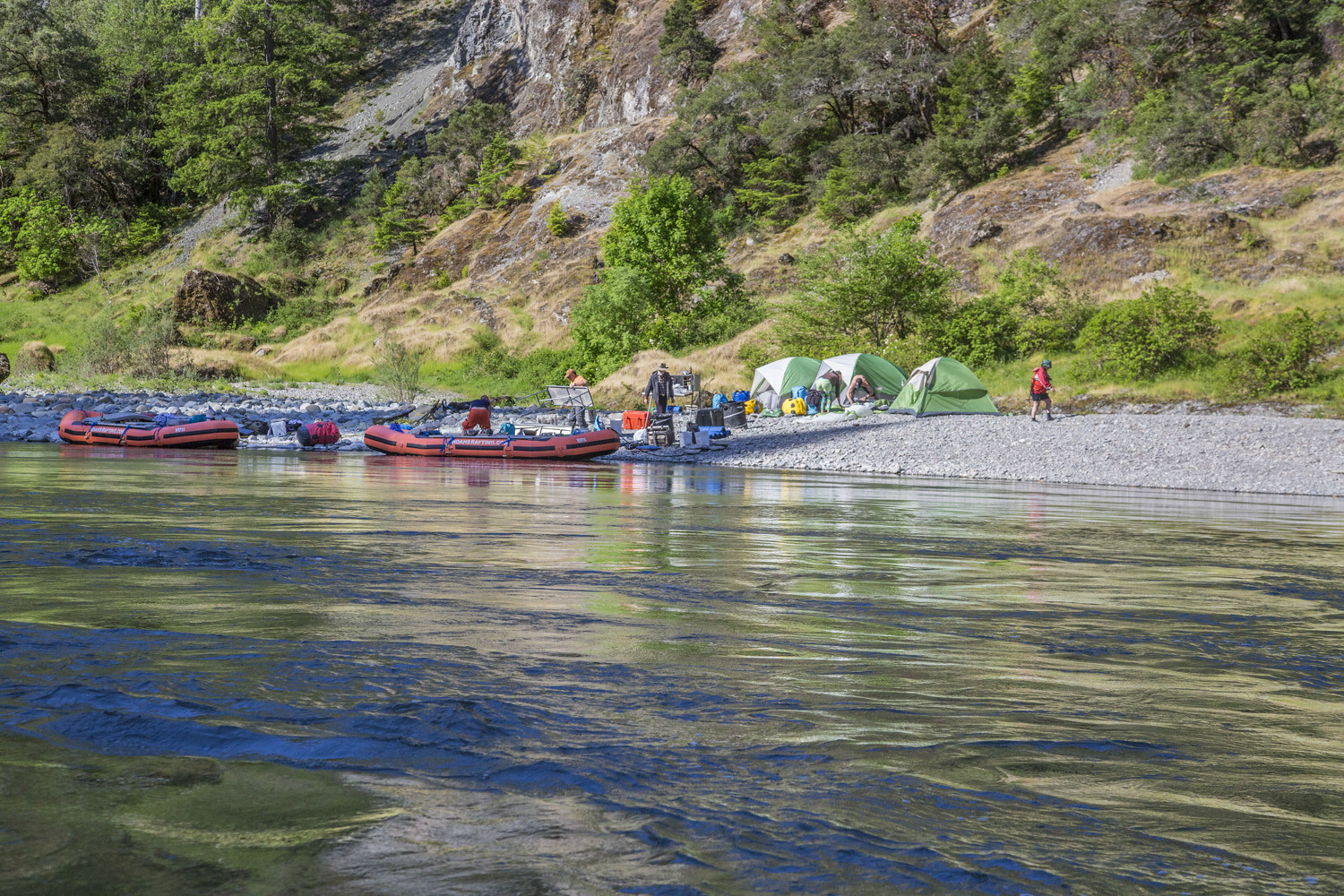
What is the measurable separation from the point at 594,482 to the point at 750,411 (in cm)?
1658

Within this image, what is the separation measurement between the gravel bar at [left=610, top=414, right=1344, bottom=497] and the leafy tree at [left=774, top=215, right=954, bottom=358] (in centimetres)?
1026

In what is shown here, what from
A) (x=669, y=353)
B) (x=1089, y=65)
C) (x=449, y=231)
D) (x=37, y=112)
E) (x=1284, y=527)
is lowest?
(x=1284, y=527)

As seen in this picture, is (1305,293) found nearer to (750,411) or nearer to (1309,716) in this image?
(750,411)

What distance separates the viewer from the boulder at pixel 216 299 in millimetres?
52469

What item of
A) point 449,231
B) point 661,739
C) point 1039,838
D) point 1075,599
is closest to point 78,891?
point 661,739

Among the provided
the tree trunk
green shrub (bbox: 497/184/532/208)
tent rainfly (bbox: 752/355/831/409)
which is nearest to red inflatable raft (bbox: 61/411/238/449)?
tent rainfly (bbox: 752/355/831/409)

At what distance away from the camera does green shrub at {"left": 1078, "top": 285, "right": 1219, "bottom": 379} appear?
91.6 ft

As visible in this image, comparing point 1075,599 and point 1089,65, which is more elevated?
point 1089,65

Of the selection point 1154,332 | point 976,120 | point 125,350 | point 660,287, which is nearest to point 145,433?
point 125,350

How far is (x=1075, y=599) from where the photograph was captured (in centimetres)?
555

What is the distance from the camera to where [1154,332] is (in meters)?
28.0

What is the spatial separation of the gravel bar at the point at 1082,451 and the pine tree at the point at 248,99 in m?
55.3

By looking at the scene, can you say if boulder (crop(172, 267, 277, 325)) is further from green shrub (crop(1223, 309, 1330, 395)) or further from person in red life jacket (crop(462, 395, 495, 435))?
green shrub (crop(1223, 309, 1330, 395))

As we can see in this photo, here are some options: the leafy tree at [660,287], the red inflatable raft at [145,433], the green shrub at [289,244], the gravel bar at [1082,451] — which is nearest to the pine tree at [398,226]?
the green shrub at [289,244]
